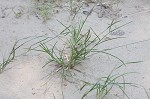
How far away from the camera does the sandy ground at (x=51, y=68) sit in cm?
223

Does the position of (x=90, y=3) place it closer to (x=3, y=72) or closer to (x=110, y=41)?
(x=110, y=41)

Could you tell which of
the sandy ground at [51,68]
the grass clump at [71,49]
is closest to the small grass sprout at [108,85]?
the sandy ground at [51,68]

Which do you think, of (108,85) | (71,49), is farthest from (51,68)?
(108,85)

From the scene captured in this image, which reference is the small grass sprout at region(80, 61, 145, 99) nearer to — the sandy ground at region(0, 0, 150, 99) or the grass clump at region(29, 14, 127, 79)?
the sandy ground at region(0, 0, 150, 99)

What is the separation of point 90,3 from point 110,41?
549 mm

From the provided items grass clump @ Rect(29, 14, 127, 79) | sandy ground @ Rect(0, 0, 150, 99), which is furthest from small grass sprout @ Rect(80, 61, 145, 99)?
grass clump @ Rect(29, 14, 127, 79)

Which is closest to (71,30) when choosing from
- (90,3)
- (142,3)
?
(90,3)

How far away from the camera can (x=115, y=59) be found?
250cm

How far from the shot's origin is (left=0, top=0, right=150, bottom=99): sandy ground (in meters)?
2.23

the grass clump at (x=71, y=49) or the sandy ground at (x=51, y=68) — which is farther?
the grass clump at (x=71, y=49)

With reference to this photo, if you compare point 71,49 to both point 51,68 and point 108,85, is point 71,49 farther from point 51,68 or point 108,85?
point 108,85

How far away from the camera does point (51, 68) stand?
7.91ft

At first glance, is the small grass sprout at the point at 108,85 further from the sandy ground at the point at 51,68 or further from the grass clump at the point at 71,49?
the grass clump at the point at 71,49

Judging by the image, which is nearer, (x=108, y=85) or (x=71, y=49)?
(x=108, y=85)
